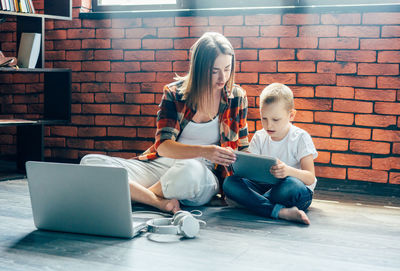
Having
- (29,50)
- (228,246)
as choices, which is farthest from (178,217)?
(29,50)

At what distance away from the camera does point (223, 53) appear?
6.53 feet

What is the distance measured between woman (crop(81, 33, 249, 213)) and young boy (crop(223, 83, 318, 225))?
0.15m

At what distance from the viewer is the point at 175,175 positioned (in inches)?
80.2

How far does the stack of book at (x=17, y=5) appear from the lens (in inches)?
110

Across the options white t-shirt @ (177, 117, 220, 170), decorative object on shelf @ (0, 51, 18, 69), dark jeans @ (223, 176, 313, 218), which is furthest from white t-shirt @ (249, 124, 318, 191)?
decorative object on shelf @ (0, 51, 18, 69)

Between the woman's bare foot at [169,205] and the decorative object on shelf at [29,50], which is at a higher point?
the decorative object on shelf at [29,50]

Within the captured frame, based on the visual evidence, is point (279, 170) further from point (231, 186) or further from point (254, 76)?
point (254, 76)

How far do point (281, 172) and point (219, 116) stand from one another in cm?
44

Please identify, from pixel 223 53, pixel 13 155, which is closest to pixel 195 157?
pixel 223 53

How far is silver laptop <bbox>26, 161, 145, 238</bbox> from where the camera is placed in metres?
1.55

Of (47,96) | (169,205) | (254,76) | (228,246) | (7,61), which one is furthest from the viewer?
(47,96)


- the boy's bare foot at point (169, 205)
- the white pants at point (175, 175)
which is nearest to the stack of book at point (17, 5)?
the white pants at point (175, 175)

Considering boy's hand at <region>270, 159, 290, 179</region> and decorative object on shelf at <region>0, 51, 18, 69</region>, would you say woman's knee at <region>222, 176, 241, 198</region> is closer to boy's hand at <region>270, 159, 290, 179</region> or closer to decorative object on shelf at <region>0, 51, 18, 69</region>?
boy's hand at <region>270, 159, 290, 179</region>

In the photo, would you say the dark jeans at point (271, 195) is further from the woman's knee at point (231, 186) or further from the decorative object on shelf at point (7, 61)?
the decorative object on shelf at point (7, 61)
